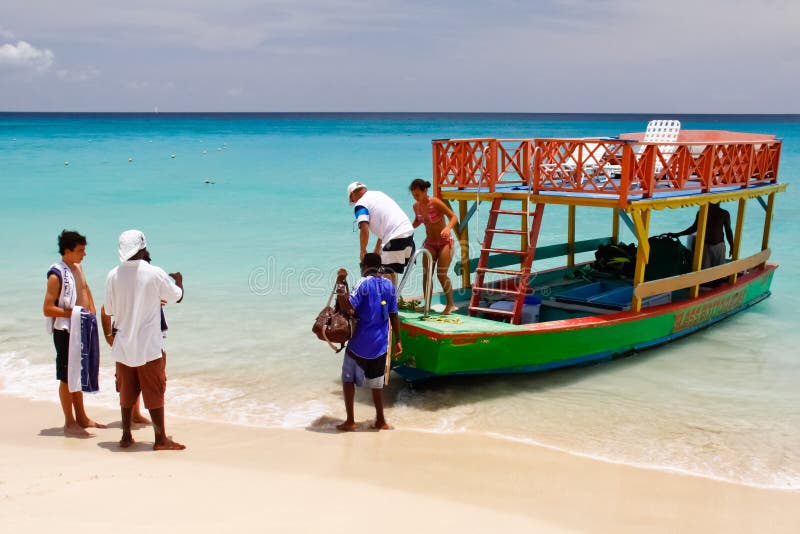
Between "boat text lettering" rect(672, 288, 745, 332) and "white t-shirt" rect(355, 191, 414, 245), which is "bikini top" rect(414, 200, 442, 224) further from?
"boat text lettering" rect(672, 288, 745, 332)

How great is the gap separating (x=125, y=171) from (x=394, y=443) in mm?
40040

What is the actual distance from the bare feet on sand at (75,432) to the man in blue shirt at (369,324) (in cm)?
225

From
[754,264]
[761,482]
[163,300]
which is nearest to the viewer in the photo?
[163,300]

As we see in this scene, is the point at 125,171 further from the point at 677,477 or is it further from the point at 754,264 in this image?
A: the point at 677,477

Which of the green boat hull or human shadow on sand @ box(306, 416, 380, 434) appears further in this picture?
the green boat hull

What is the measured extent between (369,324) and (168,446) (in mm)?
1932

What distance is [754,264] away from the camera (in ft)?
36.4

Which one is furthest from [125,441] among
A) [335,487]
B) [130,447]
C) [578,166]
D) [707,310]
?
[707,310]

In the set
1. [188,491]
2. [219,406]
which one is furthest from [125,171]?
[188,491]

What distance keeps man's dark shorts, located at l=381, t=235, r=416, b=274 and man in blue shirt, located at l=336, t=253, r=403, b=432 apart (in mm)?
940

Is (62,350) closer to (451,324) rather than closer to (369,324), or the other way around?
(369,324)

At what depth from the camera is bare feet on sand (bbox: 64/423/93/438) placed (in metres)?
5.97

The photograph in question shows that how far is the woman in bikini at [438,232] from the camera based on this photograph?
25.7 feet

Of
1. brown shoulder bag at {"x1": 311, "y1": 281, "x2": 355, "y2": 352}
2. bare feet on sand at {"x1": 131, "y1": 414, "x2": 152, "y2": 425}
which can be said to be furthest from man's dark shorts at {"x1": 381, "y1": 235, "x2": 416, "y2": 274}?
bare feet on sand at {"x1": 131, "y1": 414, "x2": 152, "y2": 425}
